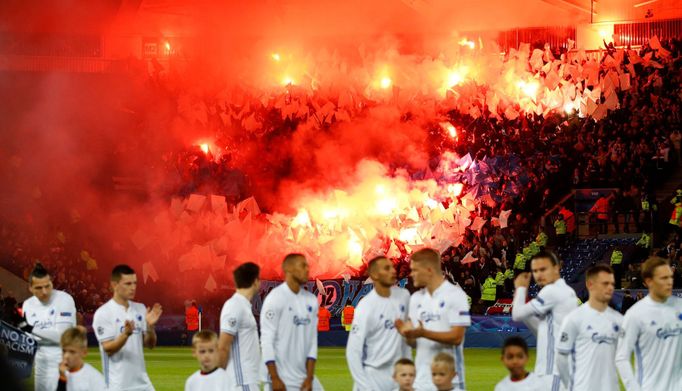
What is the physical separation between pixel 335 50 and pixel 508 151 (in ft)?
24.4

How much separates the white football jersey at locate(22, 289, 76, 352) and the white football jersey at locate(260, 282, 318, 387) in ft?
7.88

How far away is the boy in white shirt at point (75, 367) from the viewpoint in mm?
9203

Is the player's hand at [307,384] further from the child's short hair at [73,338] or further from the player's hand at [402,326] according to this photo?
the child's short hair at [73,338]

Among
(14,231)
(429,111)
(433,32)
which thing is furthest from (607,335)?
(433,32)

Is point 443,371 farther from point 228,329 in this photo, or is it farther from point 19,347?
point 19,347

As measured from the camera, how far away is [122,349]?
10.1 m

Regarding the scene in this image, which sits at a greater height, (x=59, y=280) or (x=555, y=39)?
(x=555, y=39)

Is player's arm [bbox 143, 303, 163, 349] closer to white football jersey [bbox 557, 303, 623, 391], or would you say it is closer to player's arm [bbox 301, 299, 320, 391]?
player's arm [bbox 301, 299, 320, 391]

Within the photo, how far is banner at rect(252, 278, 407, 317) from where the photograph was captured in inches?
1085

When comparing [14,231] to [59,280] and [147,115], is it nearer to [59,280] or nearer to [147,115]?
[59,280]

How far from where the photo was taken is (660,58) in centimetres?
3322

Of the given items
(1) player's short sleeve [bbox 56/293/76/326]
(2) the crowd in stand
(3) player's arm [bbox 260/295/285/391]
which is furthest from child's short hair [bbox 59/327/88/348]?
(2) the crowd in stand

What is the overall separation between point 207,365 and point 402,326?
58.0 inches

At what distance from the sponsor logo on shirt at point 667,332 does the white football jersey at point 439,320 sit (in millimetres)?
1422
